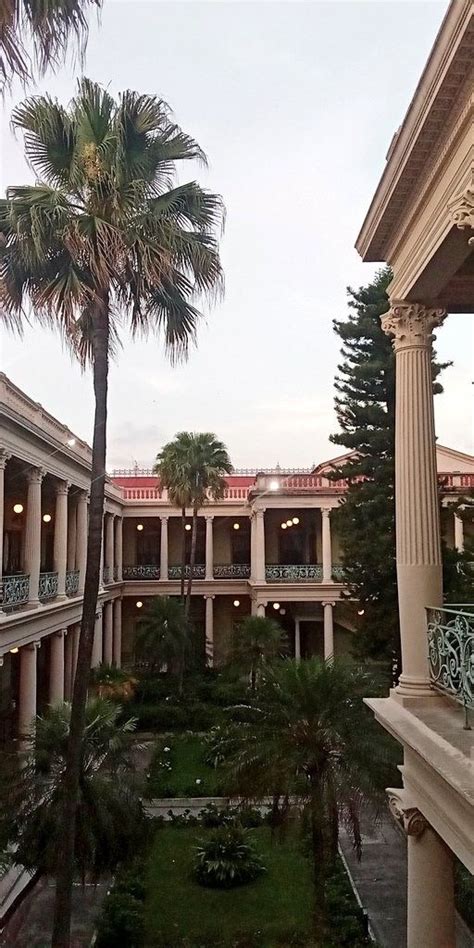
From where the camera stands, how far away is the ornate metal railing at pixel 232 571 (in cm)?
3266

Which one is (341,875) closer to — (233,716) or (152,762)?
(152,762)

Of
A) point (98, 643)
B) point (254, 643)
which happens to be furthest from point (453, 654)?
point (98, 643)

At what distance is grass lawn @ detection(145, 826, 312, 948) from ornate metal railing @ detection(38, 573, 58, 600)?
684 centimetres

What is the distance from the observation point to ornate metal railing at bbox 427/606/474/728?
5.02 metres

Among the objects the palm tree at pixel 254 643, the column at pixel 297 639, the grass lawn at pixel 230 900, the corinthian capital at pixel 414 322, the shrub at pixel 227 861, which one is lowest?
the grass lawn at pixel 230 900

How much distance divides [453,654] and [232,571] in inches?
1092

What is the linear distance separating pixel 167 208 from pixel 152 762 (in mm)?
13667

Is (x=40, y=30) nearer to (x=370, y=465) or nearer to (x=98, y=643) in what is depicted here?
(x=370, y=465)

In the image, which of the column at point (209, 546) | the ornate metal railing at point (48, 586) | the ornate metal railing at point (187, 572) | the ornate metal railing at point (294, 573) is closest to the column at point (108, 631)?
the ornate metal railing at point (187, 572)

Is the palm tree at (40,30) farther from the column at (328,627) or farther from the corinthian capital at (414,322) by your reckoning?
the column at (328,627)

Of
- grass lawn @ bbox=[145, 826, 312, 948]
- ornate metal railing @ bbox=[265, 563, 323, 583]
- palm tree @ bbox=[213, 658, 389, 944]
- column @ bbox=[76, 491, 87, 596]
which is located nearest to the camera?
palm tree @ bbox=[213, 658, 389, 944]

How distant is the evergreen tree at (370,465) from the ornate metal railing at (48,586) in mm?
7561

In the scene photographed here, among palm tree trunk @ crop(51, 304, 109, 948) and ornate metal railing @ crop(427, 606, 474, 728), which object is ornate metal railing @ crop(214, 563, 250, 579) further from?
ornate metal railing @ crop(427, 606, 474, 728)

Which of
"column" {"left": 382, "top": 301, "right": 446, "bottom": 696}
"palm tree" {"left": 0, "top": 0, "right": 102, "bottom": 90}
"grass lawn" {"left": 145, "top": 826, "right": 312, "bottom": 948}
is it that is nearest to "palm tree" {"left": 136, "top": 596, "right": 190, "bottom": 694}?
"grass lawn" {"left": 145, "top": 826, "right": 312, "bottom": 948}
